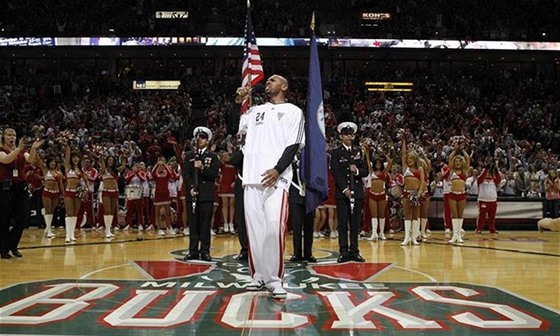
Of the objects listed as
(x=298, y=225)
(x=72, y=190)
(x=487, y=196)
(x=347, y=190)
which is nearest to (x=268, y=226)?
(x=298, y=225)

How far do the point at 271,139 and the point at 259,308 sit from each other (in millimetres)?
1799

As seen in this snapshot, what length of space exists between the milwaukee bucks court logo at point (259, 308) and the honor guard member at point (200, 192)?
1989mm

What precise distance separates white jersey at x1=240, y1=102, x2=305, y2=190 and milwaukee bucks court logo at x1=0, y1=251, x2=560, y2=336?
4.32 ft

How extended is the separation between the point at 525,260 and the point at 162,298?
6.62m

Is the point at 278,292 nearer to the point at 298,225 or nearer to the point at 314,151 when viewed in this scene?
the point at 314,151

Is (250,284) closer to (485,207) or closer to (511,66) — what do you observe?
(485,207)

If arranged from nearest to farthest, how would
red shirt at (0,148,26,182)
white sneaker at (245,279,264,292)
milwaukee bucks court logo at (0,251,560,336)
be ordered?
milwaukee bucks court logo at (0,251,560,336), white sneaker at (245,279,264,292), red shirt at (0,148,26,182)

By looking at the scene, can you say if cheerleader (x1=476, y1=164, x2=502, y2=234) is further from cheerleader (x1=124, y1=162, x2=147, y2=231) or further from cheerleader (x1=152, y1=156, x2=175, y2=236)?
cheerleader (x1=124, y1=162, x2=147, y2=231)

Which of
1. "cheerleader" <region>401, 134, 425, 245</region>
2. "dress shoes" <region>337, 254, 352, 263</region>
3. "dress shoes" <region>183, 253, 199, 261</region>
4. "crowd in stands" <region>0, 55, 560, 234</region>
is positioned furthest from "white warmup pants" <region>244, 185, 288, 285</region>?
"crowd in stands" <region>0, 55, 560, 234</region>

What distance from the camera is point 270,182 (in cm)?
596

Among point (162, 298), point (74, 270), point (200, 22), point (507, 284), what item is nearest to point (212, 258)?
point (74, 270)

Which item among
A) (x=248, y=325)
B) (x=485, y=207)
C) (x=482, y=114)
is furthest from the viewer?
(x=482, y=114)

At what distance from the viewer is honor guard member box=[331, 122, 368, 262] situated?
9578 mm

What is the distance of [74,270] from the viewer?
8.34 meters
